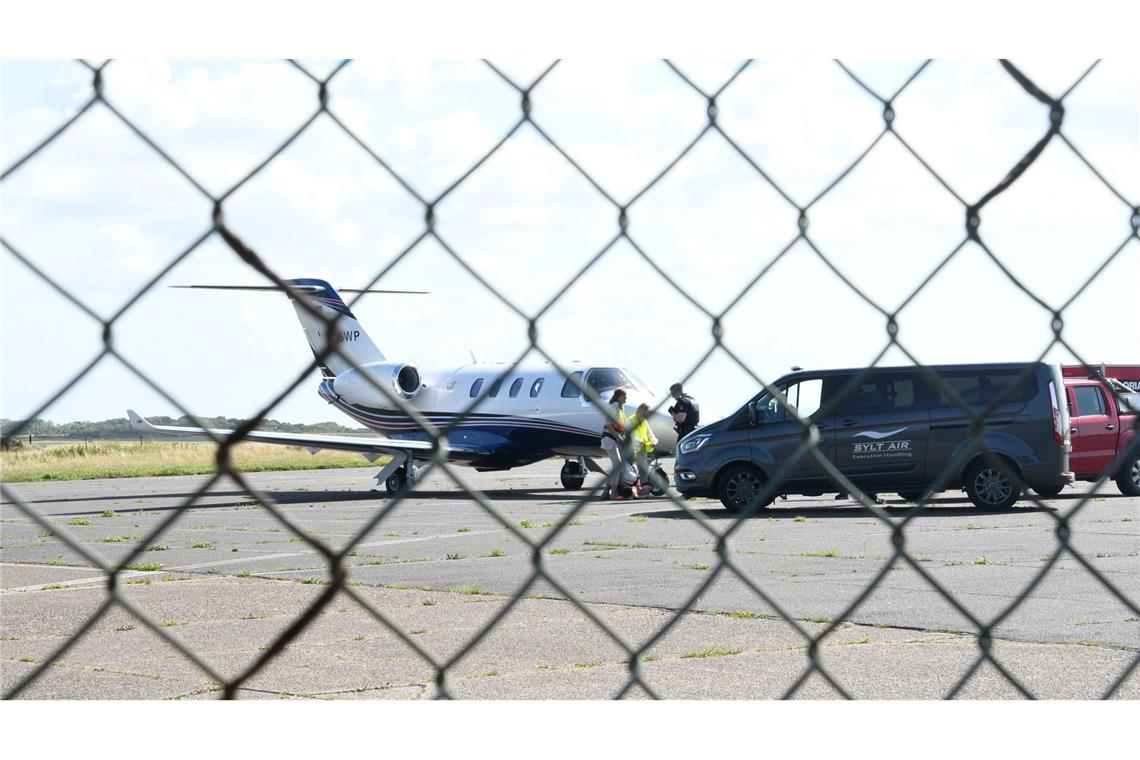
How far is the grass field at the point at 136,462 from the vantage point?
33.8 meters

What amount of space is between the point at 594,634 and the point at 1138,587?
13.3 feet

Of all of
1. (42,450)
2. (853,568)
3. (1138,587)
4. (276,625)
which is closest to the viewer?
(276,625)

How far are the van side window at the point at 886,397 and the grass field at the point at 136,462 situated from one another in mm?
19691

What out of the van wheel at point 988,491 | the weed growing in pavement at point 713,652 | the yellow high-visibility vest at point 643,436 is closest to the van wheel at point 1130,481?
the van wheel at point 988,491

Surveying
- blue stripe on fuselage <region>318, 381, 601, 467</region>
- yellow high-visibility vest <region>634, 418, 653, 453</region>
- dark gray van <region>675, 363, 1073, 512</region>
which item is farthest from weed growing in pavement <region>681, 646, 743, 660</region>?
blue stripe on fuselage <region>318, 381, 601, 467</region>

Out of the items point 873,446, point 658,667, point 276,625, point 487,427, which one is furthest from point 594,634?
point 487,427

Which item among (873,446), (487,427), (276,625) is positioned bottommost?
(276,625)

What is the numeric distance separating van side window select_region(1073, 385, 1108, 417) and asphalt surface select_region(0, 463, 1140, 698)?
241cm

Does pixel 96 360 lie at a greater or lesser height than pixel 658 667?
greater

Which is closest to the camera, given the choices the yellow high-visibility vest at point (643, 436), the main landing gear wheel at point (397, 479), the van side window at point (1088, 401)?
the yellow high-visibility vest at point (643, 436)

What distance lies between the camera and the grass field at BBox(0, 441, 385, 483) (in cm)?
3378

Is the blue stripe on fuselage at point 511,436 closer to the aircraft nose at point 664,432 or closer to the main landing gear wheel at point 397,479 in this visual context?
the main landing gear wheel at point 397,479
